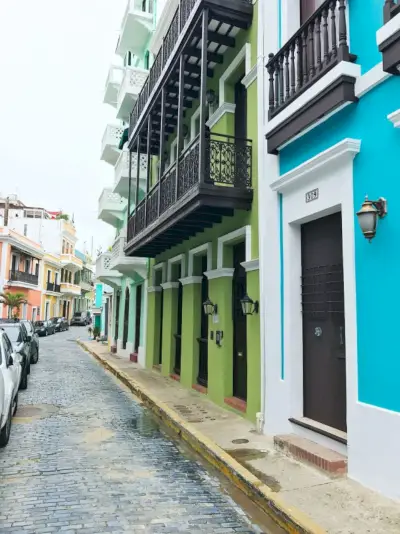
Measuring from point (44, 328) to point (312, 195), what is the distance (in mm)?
33461

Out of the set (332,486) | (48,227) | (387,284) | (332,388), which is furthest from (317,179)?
(48,227)

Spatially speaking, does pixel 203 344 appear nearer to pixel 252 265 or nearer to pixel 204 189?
pixel 252 265

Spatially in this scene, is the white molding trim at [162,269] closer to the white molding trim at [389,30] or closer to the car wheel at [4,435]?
the car wheel at [4,435]

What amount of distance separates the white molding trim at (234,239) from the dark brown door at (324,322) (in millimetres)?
1344

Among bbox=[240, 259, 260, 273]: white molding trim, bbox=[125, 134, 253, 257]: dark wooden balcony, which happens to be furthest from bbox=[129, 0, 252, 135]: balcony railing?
bbox=[240, 259, 260, 273]: white molding trim

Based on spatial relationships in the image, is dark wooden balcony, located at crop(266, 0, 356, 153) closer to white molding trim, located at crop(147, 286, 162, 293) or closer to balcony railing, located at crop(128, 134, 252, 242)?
balcony railing, located at crop(128, 134, 252, 242)

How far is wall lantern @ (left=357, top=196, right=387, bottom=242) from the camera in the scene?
4652 mm

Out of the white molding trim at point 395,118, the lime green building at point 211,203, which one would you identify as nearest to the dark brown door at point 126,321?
the lime green building at point 211,203

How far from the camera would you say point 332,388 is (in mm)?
5738

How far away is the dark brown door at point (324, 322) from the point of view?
5.64 m

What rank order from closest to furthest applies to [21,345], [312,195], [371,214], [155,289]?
[371,214] < [312,195] < [21,345] < [155,289]

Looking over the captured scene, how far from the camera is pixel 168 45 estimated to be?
34.2 feet

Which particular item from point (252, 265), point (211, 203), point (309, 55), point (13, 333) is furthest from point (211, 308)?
point (13, 333)

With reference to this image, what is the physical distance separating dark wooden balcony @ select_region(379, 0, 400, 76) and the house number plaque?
179 centimetres
